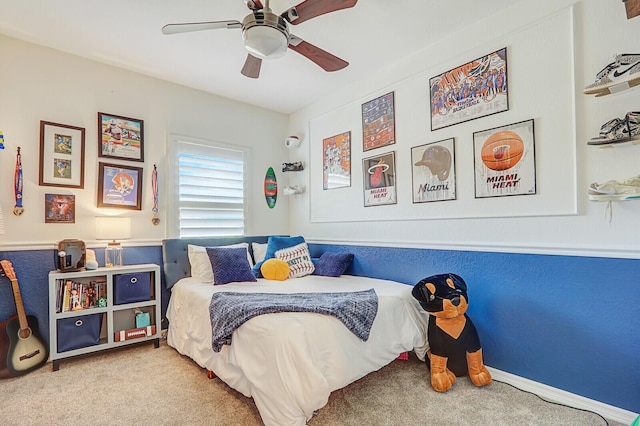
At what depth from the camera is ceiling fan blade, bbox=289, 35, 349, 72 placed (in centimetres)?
217

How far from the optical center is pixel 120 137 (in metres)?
3.24

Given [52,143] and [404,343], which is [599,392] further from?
[52,143]

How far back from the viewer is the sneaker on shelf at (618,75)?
1773 mm

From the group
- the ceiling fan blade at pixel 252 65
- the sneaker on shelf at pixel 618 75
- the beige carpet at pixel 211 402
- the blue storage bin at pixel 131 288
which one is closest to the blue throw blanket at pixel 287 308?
the beige carpet at pixel 211 402

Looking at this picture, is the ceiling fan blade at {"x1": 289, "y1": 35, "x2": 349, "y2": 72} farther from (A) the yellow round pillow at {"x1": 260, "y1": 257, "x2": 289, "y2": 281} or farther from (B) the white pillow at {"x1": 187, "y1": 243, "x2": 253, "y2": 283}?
(B) the white pillow at {"x1": 187, "y1": 243, "x2": 253, "y2": 283}

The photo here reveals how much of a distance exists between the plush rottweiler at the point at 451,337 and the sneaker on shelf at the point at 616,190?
993 millimetres

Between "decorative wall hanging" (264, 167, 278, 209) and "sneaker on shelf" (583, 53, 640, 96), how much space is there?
3304mm

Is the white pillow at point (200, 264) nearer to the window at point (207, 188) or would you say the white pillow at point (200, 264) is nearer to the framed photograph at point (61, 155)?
the window at point (207, 188)

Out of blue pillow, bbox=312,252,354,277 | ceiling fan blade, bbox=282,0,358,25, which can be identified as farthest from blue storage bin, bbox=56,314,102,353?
ceiling fan blade, bbox=282,0,358,25

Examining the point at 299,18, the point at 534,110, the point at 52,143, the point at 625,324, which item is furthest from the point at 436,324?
the point at 52,143

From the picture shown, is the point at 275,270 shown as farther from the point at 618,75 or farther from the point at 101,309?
the point at 618,75

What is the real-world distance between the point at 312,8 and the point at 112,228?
2.41 metres

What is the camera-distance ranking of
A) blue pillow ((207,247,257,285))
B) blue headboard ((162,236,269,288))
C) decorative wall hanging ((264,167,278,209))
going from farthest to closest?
decorative wall hanging ((264,167,278,209)) → blue headboard ((162,236,269,288)) → blue pillow ((207,247,257,285))

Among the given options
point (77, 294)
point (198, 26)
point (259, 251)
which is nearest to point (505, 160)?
point (198, 26)
